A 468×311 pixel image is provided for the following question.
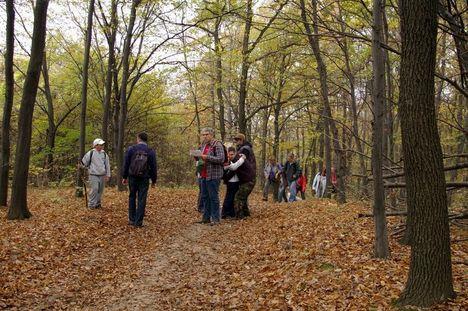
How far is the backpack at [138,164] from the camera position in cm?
1016

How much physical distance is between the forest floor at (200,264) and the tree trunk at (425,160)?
33 centimetres

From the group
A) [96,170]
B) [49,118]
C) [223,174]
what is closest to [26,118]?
[96,170]

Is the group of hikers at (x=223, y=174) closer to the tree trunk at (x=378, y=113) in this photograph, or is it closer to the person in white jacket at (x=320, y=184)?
the tree trunk at (x=378, y=113)

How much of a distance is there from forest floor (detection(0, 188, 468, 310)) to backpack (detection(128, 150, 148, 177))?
1.28 m

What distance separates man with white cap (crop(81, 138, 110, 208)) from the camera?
453 inches

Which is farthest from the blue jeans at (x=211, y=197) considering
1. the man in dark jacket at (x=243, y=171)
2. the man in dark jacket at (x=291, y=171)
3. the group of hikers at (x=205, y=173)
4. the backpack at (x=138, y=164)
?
the man in dark jacket at (x=291, y=171)

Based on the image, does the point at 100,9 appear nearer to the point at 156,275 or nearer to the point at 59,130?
the point at 59,130

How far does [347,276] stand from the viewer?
5.77 m

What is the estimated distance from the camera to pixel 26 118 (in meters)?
10.0

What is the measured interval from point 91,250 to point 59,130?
1959 centimetres

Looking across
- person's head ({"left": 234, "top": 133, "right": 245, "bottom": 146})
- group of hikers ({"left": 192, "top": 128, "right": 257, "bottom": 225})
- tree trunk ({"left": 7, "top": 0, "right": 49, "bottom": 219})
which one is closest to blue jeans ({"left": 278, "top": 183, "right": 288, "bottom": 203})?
group of hikers ({"left": 192, "top": 128, "right": 257, "bottom": 225})

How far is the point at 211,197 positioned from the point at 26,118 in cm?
477

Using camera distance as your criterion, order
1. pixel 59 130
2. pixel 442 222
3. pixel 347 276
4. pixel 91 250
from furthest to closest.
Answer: pixel 59 130
pixel 91 250
pixel 347 276
pixel 442 222

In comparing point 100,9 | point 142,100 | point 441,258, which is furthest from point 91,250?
point 142,100
